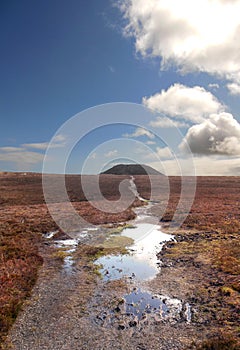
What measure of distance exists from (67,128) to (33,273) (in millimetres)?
31522

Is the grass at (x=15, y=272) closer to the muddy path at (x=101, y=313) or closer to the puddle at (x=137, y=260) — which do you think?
the muddy path at (x=101, y=313)

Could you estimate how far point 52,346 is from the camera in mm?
10922

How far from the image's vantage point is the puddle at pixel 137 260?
765 inches

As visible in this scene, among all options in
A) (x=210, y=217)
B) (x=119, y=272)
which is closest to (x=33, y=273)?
(x=119, y=272)

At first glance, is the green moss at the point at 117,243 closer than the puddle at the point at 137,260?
No

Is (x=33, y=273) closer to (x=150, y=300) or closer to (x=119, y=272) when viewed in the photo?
(x=119, y=272)

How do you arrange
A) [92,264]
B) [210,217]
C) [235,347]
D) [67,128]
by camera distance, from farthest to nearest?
[67,128]
[210,217]
[92,264]
[235,347]

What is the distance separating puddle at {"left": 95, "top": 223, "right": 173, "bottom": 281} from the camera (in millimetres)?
19438

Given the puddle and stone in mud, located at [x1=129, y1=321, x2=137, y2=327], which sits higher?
stone in mud, located at [x1=129, y1=321, x2=137, y2=327]

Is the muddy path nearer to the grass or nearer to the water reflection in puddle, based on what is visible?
the water reflection in puddle

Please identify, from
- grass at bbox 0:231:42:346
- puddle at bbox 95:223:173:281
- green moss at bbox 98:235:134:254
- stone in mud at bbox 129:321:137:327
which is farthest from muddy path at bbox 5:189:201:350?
green moss at bbox 98:235:134:254

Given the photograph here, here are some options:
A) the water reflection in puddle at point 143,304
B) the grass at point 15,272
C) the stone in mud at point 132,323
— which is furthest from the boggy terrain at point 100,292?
the water reflection in puddle at point 143,304

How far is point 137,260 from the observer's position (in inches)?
904

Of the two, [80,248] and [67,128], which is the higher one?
[67,128]
